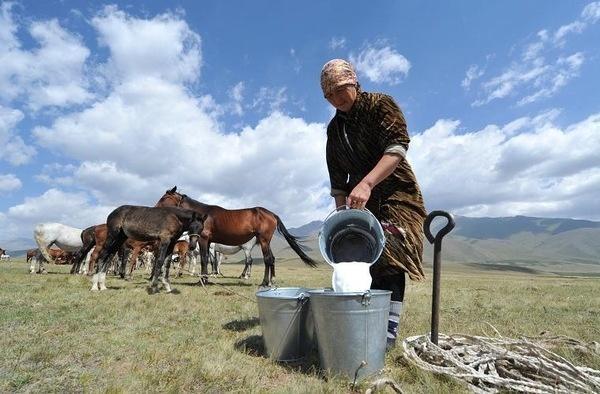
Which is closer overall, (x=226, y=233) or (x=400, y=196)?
(x=400, y=196)

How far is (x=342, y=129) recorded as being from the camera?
4246 mm

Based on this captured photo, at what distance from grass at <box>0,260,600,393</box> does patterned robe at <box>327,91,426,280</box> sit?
35.1 inches

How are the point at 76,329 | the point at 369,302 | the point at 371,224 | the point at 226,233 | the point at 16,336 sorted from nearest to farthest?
the point at 369,302, the point at 371,224, the point at 16,336, the point at 76,329, the point at 226,233

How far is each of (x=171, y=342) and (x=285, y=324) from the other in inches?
59.4

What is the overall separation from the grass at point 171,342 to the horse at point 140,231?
1.67 metres

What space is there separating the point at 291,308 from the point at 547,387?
203 cm

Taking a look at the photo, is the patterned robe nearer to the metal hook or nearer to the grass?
the metal hook

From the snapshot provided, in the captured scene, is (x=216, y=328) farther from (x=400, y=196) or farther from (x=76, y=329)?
(x=400, y=196)

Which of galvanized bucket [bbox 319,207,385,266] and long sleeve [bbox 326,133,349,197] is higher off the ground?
long sleeve [bbox 326,133,349,197]

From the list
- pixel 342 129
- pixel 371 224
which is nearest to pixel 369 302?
pixel 371 224

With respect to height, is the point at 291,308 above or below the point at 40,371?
above

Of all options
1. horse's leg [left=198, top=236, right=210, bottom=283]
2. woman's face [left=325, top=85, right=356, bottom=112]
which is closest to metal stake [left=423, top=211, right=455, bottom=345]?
woman's face [left=325, top=85, right=356, bottom=112]

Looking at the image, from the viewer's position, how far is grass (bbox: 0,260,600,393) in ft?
10.3

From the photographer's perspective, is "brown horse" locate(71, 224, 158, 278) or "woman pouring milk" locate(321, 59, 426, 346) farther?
"brown horse" locate(71, 224, 158, 278)
